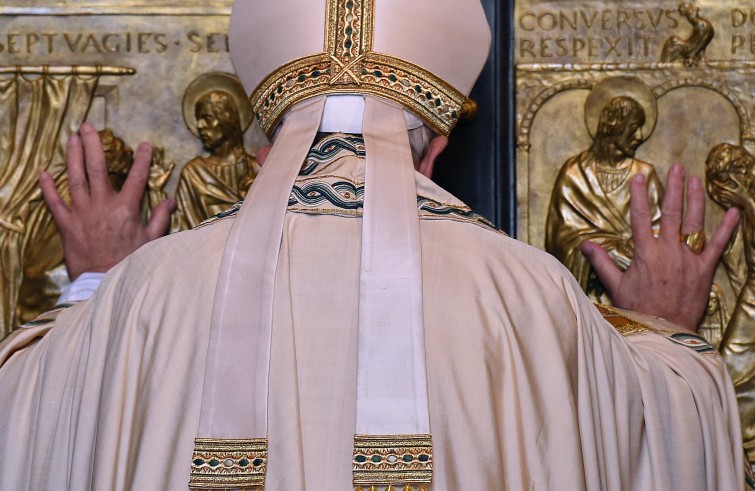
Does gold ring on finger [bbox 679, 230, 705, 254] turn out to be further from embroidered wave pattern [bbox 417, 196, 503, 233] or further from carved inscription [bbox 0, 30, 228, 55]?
carved inscription [bbox 0, 30, 228, 55]

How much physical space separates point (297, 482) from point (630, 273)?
1.54m

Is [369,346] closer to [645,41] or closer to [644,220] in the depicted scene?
[644,220]

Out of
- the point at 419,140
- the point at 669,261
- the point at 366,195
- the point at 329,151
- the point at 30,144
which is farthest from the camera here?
the point at 30,144

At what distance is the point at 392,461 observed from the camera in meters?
2.50

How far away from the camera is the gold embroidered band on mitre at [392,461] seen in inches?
97.8

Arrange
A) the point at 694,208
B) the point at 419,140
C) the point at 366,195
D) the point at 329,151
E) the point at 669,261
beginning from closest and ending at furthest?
the point at 366,195
the point at 329,151
the point at 419,140
the point at 669,261
the point at 694,208

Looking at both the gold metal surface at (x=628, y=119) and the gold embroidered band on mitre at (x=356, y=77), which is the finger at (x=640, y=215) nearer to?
the gold metal surface at (x=628, y=119)

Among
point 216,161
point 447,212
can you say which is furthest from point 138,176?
point 447,212

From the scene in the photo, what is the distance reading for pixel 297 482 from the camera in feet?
8.18

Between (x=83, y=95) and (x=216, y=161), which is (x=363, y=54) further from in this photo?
(x=83, y=95)

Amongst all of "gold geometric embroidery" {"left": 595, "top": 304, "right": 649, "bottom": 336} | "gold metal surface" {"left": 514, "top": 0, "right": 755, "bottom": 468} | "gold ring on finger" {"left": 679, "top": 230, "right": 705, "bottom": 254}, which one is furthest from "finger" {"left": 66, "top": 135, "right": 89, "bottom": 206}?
"gold ring on finger" {"left": 679, "top": 230, "right": 705, "bottom": 254}

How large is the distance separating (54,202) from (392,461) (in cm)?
174

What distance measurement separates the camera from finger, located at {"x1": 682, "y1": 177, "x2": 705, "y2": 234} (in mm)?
3836

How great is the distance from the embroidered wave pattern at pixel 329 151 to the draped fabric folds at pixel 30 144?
56.4 inches
